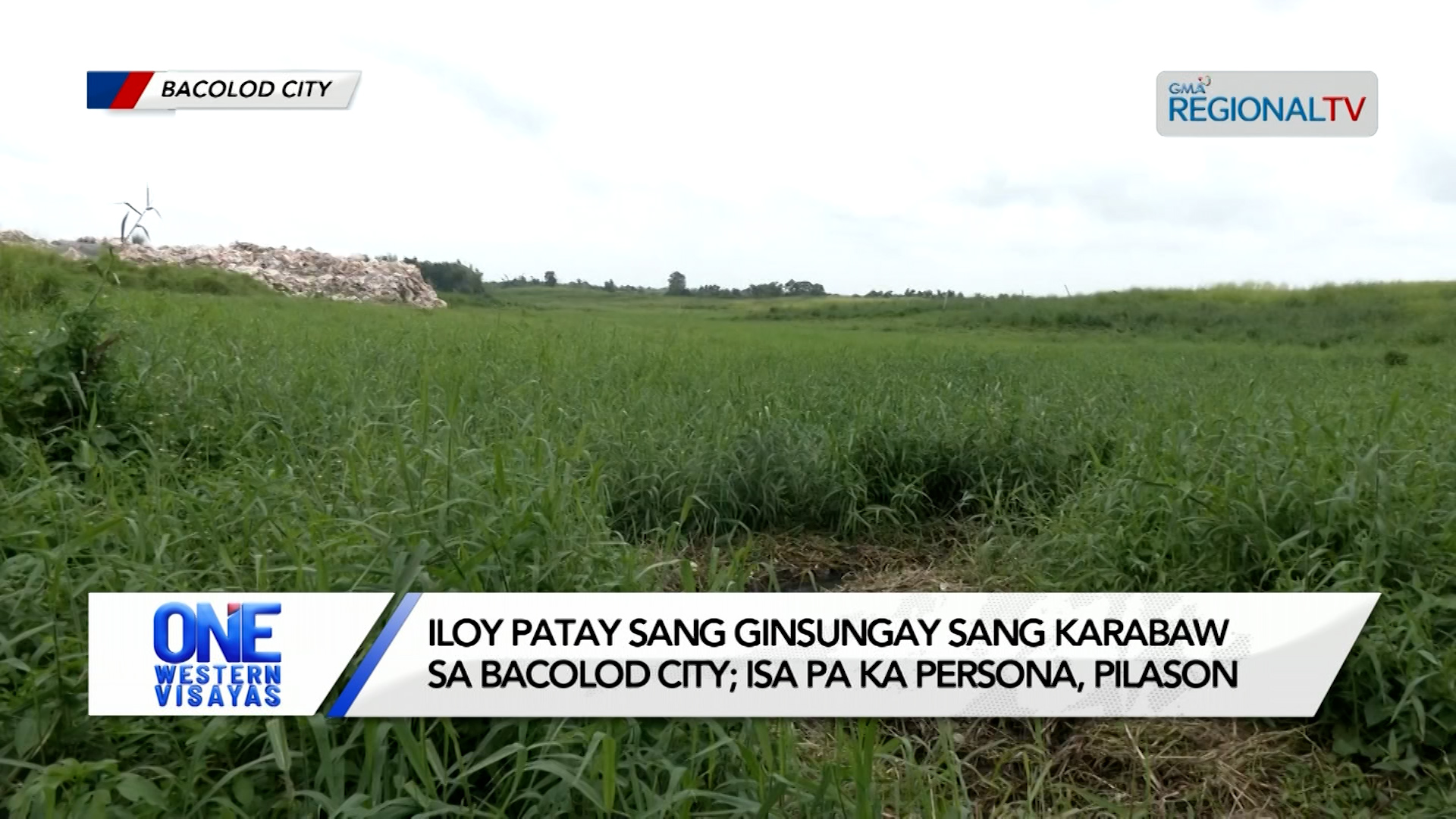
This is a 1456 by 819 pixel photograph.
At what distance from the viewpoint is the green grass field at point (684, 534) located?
1393 mm

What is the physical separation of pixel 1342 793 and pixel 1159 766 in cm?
39

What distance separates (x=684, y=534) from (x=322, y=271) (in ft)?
81.8

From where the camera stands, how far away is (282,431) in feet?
9.34

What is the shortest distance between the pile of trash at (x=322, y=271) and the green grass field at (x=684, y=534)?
57.8 ft

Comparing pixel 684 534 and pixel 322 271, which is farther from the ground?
pixel 322 271

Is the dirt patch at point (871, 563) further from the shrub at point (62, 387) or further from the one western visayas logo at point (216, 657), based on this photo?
the shrub at point (62, 387)

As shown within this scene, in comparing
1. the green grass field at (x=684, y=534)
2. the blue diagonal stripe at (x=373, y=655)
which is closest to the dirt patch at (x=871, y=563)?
the green grass field at (x=684, y=534)

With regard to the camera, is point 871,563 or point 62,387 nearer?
point 62,387

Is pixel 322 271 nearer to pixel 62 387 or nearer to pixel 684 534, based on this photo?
pixel 62 387

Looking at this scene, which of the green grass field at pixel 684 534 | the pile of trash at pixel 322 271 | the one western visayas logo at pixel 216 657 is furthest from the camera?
the pile of trash at pixel 322 271

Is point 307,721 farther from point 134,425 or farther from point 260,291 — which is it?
point 260,291

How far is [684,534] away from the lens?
3.15m

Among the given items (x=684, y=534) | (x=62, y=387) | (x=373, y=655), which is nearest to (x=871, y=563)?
(x=684, y=534)

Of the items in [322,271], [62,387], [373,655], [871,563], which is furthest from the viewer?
[322,271]
